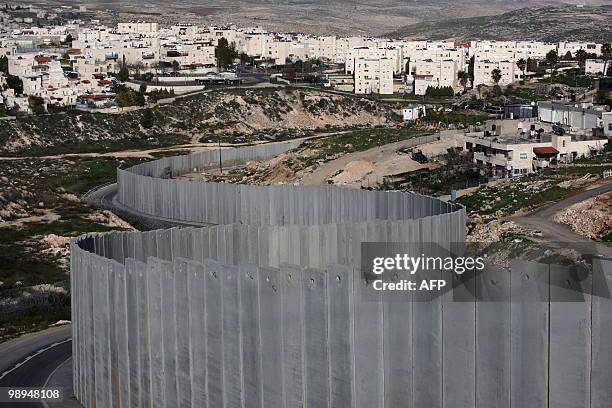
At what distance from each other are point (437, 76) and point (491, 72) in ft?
21.0

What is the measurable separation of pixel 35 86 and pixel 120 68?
2611 centimetres

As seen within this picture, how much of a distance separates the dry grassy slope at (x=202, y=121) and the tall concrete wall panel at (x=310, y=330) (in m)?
70.9

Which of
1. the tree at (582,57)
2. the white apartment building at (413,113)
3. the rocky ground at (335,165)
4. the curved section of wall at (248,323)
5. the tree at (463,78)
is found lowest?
the white apartment building at (413,113)

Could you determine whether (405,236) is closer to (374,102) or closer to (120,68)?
(374,102)

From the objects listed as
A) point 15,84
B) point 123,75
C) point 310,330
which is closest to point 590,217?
point 310,330

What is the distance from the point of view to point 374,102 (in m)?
122

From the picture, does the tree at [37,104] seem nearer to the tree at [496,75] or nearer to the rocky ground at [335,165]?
the rocky ground at [335,165]

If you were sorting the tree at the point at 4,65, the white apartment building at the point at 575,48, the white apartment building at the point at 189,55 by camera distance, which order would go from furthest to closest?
the white apartment building at the point at 575,48
the white apartment building at the point at 189,55
the tree at the point at 4,65

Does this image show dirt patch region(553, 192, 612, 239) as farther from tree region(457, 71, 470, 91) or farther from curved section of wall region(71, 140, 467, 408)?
tree region(457, 71, 470, 91)

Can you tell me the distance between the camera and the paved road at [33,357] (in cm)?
2398

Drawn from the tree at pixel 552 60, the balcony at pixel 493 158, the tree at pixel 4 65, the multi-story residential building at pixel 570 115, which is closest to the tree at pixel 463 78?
the tree at pixel 552 60

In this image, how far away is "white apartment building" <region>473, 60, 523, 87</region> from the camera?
136125mm

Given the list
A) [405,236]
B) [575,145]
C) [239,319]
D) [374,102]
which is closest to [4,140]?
[374,102]

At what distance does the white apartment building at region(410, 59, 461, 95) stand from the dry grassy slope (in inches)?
540
